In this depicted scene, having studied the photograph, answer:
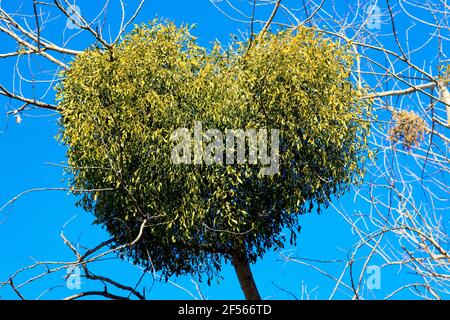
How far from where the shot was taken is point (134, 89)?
547 centimetres

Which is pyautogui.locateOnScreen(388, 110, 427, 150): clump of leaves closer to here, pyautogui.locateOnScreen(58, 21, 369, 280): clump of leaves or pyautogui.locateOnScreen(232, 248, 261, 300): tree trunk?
pyautogui.locateOnScreen(58, 21, 369, 280): clump of leaves

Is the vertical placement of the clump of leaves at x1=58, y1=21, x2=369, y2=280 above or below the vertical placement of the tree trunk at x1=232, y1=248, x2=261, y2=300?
above

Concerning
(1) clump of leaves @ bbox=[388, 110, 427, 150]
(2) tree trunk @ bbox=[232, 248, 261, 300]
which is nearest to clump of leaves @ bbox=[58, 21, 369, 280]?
(2) tree trunk @ bbox=[232, 248, 261, 300]

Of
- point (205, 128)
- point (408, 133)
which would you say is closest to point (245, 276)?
point (205, 128)

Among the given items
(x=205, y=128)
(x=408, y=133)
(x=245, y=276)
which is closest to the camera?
(x=408, y=133)

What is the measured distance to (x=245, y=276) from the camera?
5.82m

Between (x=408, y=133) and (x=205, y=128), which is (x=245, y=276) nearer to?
(x=205, y=128)

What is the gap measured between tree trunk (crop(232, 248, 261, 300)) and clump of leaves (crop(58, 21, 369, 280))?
3.9 inches

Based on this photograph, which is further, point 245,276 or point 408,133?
point 245,276

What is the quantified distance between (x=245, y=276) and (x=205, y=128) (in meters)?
1.31

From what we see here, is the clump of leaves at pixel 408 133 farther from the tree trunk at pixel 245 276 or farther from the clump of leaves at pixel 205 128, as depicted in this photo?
the tree trunk at pixel 245 276

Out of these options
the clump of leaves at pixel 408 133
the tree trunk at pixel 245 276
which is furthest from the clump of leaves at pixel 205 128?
the clump of leaves at pixel 408 133

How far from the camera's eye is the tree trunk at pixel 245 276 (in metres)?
5.77

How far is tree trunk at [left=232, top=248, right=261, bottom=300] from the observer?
5.77 meters
